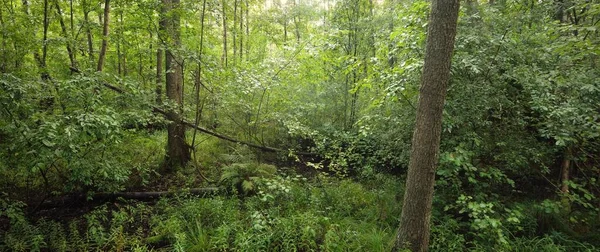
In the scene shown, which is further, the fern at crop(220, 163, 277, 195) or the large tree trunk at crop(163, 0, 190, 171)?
the large tree trunk at crop(163, 0, 190, 171)

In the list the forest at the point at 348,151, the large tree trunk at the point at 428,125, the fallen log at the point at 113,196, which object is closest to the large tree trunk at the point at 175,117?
the forest at the point at 348,151

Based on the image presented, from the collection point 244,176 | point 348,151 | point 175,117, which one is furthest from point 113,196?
point 348,151

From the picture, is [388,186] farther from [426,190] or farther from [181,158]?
[181,158]

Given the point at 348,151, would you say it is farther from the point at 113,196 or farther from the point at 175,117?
the point at 113,196

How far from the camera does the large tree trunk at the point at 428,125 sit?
12.0ft

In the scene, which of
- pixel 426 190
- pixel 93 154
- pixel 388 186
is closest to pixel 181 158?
pixel 93 154

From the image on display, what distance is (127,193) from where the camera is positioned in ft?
20.4

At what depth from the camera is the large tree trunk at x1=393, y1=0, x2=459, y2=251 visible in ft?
12.0

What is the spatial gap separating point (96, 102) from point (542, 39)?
8.16 metres

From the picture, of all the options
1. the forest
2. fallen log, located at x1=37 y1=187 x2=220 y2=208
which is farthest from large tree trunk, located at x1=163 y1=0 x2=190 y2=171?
fallen log, located at x1=37 y1=187 x2=220 y2=208

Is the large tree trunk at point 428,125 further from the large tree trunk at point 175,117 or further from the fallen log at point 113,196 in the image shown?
the large tree trunk at point 175,117

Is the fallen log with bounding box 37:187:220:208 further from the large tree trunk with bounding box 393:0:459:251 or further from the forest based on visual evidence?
the large tree trunk with bounding box 393:0:459:251

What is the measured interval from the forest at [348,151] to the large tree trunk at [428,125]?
0.02 m

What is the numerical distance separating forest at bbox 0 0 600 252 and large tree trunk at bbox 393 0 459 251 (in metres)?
0.02
